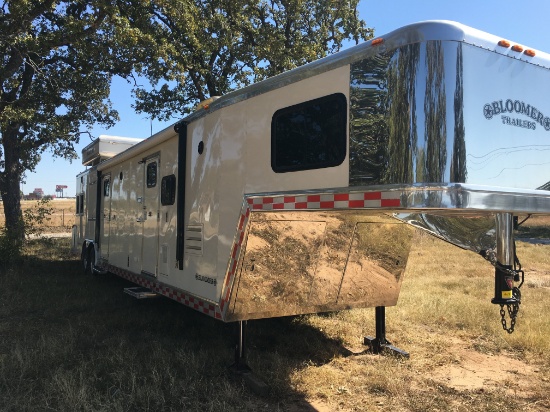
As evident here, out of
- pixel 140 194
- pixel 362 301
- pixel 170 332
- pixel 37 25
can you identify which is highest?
pixel 37 25

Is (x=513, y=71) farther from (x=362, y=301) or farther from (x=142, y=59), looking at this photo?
(x=142, y=59)

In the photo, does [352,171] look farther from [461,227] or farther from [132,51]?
[132,51]

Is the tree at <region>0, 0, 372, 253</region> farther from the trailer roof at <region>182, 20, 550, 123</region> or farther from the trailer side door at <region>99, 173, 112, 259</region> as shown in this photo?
the trailer roof at <region>182, 20, 550, 123</region>

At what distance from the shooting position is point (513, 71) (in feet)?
10.5

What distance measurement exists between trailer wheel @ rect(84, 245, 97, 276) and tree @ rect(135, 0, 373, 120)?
16.6 feet

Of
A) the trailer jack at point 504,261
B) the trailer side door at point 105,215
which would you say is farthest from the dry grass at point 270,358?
the trailer jack at point 504,261

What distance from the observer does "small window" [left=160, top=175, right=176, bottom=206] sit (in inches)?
230

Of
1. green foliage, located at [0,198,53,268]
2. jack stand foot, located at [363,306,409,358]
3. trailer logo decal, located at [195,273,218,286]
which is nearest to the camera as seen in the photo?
trailer logo decal, located at [195,273,218,286]

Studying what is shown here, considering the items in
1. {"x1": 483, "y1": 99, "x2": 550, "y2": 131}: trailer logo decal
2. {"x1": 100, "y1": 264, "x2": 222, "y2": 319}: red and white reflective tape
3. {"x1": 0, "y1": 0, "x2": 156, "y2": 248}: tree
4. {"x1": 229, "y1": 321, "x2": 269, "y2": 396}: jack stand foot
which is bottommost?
{"x1": 229, "y1": 321, "x2": 269, "y2": 396}: jack stand foot

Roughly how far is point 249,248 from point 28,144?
15868 mm

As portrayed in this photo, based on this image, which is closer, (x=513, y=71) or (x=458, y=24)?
(x=458, y=24)

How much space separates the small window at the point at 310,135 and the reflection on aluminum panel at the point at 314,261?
42 centimetres

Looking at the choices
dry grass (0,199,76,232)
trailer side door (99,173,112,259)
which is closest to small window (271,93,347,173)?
trailer side door (99,173,112,259)

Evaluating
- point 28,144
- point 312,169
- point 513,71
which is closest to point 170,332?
point 312,169
